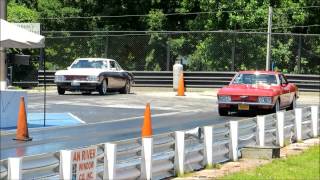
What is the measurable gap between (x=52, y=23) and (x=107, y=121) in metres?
24.8

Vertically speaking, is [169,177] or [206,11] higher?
[206,11]

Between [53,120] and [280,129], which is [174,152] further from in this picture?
[53,120]

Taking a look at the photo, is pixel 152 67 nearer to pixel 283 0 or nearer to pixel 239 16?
pixel 239 16

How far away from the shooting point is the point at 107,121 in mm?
19406

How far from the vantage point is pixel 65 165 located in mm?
8078

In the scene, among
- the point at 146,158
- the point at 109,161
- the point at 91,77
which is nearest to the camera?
the point at 109,161

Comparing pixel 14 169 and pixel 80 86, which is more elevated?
pixel 14 169

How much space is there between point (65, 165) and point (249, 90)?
44.0 feet

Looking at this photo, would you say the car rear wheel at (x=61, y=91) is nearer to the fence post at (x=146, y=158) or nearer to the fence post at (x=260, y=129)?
the fence post at (x=260, y=129)

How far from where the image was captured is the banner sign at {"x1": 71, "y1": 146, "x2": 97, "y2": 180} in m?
8.24

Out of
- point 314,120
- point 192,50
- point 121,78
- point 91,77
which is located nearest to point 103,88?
point 91,77

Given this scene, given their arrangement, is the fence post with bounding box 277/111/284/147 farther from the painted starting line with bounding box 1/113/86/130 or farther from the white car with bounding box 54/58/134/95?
the white car with bounding box 54/58/134/95

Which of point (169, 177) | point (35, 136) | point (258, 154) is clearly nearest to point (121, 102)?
point (35, 136)

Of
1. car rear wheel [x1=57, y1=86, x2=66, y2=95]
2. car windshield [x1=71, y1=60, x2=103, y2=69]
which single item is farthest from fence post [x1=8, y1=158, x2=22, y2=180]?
car windshield [x1=71, y1=60, x2=103, y2=69]
